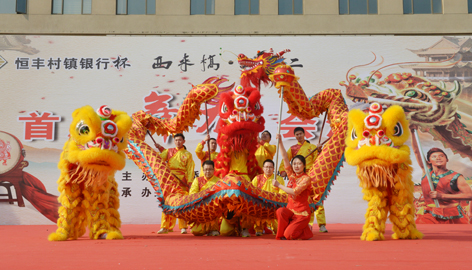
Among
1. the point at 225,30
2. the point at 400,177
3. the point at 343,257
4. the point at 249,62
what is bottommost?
the point at 343,257

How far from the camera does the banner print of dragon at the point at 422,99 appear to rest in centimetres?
695

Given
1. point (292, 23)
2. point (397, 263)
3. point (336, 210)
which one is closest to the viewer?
point (397, 263)

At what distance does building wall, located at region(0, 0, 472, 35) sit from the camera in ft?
27.7

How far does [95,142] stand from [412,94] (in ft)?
17.7

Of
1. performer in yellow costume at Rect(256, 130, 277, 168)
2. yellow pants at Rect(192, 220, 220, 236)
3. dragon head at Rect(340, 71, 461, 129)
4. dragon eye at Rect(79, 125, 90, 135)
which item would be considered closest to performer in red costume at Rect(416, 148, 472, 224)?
dragon head at Rect(340, 71, 461, 129)

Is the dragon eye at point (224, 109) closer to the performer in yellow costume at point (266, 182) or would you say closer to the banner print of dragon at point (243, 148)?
the banner print of dragon at point (243, 148)

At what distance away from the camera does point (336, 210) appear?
6.82m

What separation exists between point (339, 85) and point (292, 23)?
190cm

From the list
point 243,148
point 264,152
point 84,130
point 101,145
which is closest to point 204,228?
point 243,148

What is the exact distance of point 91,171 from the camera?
3658 mm

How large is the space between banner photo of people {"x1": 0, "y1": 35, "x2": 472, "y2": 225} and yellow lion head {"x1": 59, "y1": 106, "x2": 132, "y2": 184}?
3.18 m

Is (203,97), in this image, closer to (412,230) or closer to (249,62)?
(249,62)

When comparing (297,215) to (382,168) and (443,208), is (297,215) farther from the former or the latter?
(443,208)

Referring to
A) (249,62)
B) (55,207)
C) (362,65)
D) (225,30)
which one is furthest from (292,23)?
(55,207)
